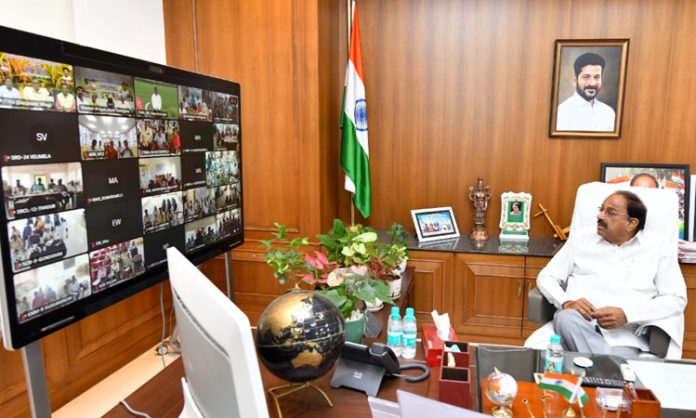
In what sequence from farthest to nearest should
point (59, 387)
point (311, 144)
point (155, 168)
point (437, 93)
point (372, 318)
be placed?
point (437, 93)
point (311, 144)
point (59, 387)
point (372, 318)
point (155, 168)

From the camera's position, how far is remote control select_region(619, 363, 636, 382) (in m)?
1.52

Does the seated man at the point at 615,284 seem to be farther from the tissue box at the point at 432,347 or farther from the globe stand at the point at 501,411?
the globe stand at the point at 501,411

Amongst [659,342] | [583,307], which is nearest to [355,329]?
[583,307]

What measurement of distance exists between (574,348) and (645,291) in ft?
1.63

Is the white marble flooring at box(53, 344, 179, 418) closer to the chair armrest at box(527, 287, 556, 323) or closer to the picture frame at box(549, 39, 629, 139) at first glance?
the chair armrest at box(527, 287, 556, 323)

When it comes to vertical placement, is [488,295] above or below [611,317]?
below

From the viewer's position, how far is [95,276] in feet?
5.12

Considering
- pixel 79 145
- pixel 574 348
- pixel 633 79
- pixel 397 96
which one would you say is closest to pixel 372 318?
pixel 574 348

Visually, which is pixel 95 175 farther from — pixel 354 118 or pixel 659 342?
pixel 659 342

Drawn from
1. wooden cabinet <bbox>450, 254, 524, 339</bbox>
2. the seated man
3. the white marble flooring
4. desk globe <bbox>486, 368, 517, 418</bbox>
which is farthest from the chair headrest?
the white marble flooring

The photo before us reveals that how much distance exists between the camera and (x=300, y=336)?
106 cm

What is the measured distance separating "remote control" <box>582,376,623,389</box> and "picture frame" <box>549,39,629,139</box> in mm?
2299

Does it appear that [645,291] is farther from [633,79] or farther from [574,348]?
[633,79]

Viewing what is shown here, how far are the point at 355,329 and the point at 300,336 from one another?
57 centimetres
